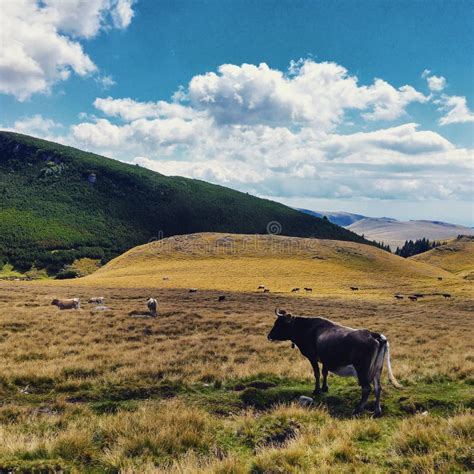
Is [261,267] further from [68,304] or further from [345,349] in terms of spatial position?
[345,349]

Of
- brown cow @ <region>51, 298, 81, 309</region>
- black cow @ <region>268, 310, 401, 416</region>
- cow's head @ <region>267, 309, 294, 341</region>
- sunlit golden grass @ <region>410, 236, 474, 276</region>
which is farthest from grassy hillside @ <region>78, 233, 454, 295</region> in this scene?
black cow @ <region>268, 310, 401, 416</region>

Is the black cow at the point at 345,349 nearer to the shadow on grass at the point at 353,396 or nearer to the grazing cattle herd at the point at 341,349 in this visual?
the grazing cattle herd at the point at 341,349

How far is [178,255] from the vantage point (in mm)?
115750

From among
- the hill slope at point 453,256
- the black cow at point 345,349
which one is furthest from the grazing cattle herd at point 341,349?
the hill slope at point 453,256

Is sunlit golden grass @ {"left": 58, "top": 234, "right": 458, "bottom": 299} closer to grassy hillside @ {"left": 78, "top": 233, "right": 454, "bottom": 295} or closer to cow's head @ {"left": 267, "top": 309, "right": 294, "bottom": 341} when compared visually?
grassy hillside @ {"left": 78, "top": 233, "right": 454, "bottom": 295}

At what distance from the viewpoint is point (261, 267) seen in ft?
327

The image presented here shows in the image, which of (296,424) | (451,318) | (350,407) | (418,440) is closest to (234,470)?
(296,424)

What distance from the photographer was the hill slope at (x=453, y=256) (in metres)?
161

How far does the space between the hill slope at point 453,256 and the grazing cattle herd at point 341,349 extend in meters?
165

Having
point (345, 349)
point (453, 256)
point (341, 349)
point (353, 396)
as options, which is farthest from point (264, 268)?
point (453, 256)

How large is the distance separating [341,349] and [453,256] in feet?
631

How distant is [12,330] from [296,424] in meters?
20.0

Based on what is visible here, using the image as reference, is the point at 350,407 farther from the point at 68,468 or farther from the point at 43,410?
the point at 43,410

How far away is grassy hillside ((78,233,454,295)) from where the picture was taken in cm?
7781
